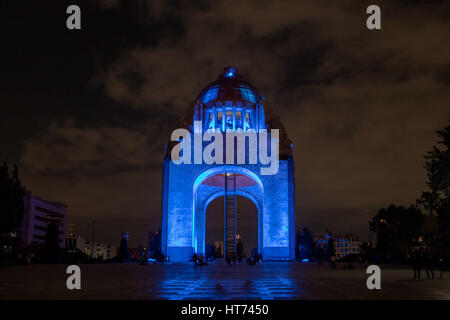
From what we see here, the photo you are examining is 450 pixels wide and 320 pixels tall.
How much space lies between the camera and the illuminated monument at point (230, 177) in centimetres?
4288

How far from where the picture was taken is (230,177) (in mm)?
50969

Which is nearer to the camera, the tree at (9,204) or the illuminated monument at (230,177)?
the tree at (9,204)

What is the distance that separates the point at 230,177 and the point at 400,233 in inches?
756

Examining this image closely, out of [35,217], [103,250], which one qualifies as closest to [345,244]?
[103,250]

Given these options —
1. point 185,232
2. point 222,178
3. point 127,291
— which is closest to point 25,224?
point 222,178

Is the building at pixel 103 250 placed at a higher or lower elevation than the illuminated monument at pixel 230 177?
lower

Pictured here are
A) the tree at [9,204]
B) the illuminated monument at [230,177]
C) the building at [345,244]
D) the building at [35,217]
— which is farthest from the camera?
the building at [345,244]

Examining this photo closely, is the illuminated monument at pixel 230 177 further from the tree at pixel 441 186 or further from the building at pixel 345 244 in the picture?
the building at pixel 345 244

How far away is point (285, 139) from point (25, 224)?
6949 centimetres

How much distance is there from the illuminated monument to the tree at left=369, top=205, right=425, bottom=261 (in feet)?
31.0

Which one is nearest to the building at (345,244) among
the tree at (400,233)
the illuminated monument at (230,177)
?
the illuminated monument at (230,177)

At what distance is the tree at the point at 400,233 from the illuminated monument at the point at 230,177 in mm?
9464

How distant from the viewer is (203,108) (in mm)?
50406
